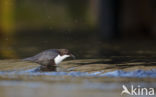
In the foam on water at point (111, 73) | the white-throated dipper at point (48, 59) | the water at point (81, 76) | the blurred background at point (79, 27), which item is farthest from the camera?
the blurred background at point (79, 27)

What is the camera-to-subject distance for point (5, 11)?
68.8 ft

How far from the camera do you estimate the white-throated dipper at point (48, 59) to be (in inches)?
352

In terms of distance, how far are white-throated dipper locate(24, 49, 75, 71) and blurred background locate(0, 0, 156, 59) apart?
1.34 meters

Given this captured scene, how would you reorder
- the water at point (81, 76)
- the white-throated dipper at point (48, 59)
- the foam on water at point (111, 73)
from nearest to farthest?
the water at point (81, 76) < the foam on water at point (111, 73) < the white-throated dipper at point (48, 59)

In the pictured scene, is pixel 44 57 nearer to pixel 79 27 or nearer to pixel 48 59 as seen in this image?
pixel 48 59

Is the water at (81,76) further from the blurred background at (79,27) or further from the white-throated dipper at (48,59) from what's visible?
the blurred background at (79,27)

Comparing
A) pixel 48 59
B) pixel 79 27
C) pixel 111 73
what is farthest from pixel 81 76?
pixel 79 27

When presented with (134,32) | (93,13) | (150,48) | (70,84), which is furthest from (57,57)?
(93,13)

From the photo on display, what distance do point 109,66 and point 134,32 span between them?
10.1 metres

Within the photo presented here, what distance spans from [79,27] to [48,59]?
13.1 metres

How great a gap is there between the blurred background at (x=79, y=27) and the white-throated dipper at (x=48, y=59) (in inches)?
52.9

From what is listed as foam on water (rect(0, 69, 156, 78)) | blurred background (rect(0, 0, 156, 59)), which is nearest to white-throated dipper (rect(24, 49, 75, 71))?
foam on water (rect(0, 69, 156, 78))

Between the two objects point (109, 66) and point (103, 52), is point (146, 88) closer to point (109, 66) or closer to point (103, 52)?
point (109, 66)

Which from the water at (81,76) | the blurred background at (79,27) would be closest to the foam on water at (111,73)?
the water at (81,76)
